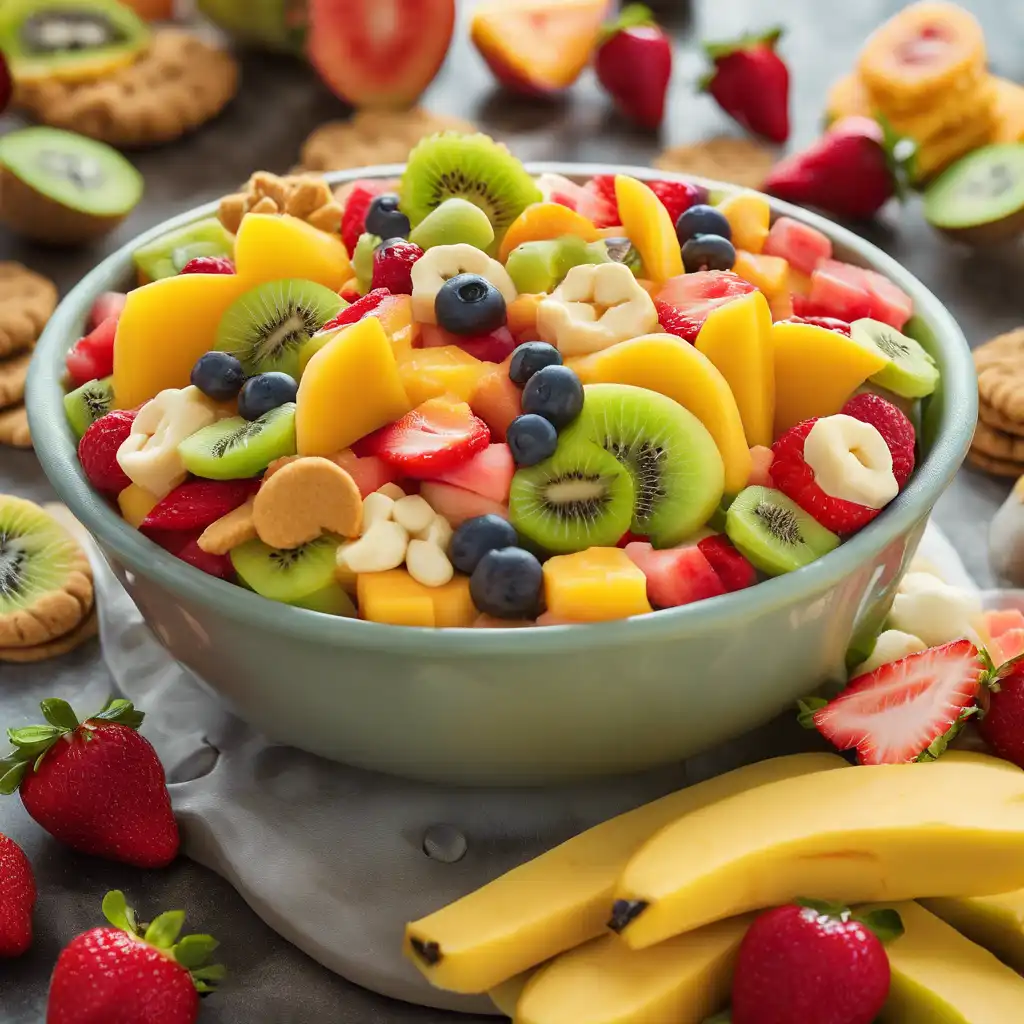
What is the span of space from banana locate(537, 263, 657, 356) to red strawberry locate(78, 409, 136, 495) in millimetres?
462

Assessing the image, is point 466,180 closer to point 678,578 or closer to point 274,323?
point 274,323

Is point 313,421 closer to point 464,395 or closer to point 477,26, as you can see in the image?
point 464,395

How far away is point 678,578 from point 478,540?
194mm

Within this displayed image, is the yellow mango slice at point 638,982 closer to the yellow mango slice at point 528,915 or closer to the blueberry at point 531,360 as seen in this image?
the yellow mango slice at point 528,915

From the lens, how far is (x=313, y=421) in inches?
53.2

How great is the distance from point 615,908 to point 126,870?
568 mm

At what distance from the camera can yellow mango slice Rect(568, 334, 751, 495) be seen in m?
1.38

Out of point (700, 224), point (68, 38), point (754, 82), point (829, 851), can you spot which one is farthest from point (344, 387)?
point (68, 38)

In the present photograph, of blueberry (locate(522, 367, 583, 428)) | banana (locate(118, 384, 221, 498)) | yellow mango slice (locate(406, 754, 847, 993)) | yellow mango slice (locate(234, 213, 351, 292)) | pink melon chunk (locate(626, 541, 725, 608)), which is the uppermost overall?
blueberry (locate(522, 367, 583, 428))

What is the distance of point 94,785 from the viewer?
1394mm

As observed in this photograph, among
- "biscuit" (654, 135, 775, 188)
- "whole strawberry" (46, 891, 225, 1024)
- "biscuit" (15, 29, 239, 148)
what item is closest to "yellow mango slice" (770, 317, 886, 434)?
"whole strawberry" (46, 891, 225, 1024)

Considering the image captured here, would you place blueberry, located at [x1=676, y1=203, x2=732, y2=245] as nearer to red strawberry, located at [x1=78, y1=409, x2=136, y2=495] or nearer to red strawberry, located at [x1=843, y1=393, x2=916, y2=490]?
red strawberry, located at [x1=843, y1=393, x2=916, y2=490]

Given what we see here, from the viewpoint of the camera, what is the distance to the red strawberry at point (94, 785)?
1.40m

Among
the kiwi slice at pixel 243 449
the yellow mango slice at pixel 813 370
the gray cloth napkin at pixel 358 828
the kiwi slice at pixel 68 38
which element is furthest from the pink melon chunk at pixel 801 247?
the kiwi slice at pixel 68 38
